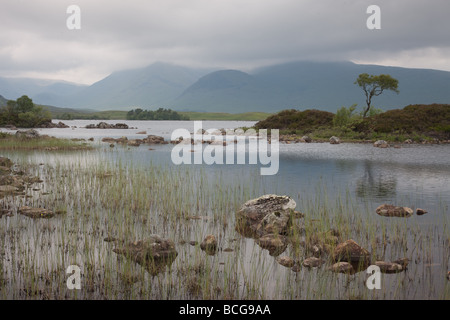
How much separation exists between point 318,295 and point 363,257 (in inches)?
88.4

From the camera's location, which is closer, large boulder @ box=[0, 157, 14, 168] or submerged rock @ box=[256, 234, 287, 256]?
submerged rock @ box=[256, 234, 287, 256]

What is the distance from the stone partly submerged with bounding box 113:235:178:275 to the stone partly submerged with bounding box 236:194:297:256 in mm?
2441

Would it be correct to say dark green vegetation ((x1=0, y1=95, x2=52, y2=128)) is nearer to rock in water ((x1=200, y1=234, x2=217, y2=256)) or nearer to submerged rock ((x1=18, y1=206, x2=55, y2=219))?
submerged rock ((x1=18, y1=206, x2=55, y2=219))

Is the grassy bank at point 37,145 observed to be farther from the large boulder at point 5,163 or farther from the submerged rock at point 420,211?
the submerged rock at point 420,211

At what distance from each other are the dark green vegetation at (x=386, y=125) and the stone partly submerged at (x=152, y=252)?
156 feet

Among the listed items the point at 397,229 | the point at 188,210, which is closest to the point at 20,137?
the point at 188,210

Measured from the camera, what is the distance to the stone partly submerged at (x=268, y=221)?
9440 mm

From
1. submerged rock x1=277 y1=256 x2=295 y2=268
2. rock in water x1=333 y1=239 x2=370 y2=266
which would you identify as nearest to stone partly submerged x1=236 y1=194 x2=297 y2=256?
submerged rock x1=277 y1=256 x2=295 y2=268

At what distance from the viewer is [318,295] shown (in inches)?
261

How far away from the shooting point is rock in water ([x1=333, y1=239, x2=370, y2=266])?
27.2 ft

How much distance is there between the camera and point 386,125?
54781mm
